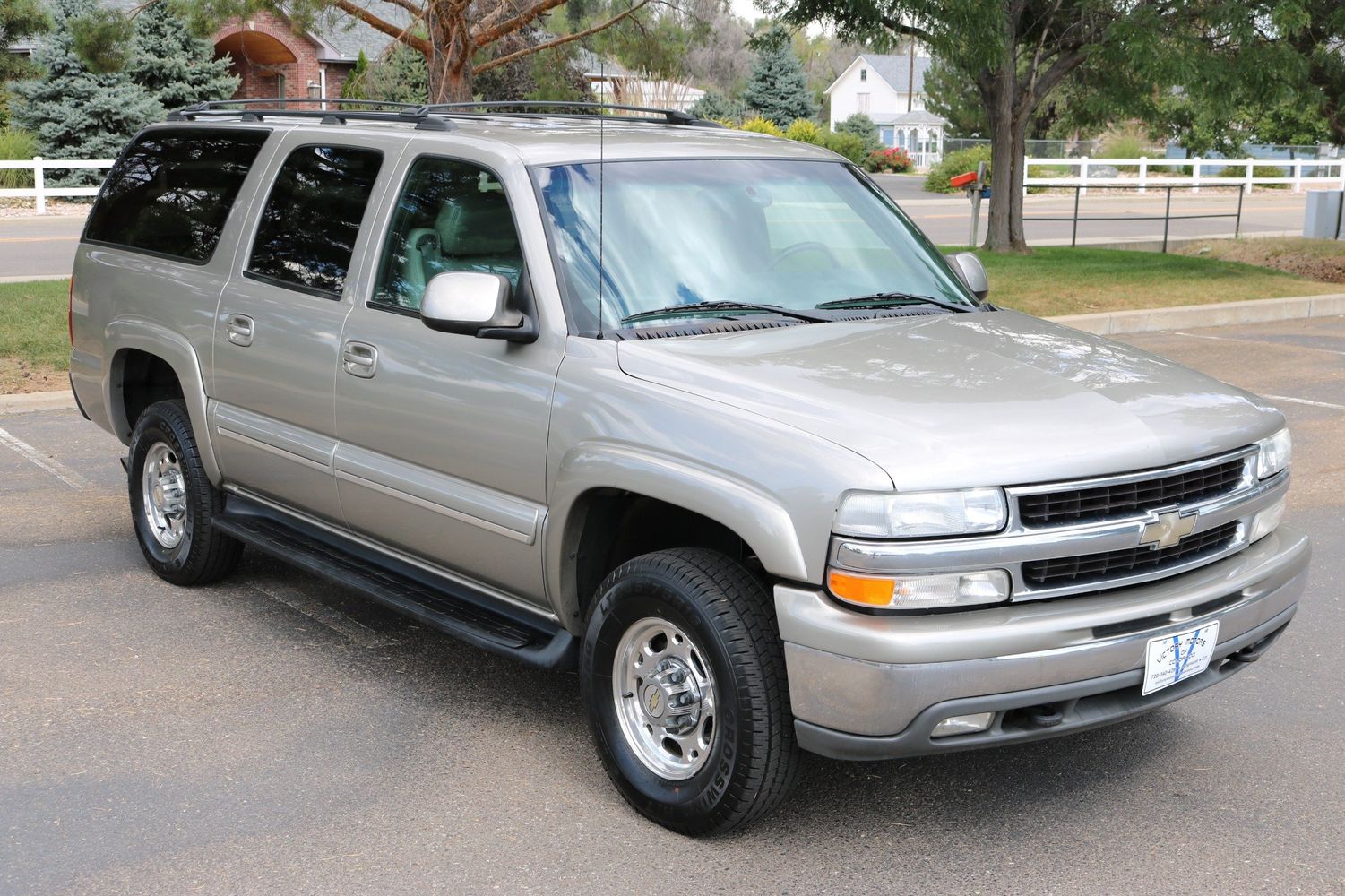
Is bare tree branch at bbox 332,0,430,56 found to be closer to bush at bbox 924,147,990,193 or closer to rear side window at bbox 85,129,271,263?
rear side window at bbox 85,129,271,263

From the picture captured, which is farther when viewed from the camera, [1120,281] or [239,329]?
[1120,281]

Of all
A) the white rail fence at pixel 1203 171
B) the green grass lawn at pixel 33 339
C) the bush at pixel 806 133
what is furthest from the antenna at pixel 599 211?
the bush at pixel 806 133

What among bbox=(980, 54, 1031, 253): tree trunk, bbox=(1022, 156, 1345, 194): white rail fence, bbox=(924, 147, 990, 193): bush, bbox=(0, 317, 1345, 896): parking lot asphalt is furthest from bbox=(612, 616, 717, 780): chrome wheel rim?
bbox=(1022, 156, 1345, 194): white rail fence

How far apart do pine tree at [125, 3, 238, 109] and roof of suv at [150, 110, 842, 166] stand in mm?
30011

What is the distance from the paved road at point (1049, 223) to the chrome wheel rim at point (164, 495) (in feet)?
37.6

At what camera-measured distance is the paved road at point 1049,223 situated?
65.2ft

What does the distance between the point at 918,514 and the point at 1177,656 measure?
2.93ft

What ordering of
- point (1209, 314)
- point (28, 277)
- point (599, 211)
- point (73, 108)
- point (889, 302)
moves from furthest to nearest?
point (73, 108), point (28, 277), point (1209, 314), point (889, 302), point (599, 211)

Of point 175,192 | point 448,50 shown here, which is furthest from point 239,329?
point 448,50

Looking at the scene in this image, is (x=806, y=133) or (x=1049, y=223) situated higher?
(x=806, y=133)

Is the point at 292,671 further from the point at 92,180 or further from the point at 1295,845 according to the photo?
the point at 92,180

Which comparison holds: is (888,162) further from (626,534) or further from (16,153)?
(626,534)

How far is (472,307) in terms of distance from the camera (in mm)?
4230

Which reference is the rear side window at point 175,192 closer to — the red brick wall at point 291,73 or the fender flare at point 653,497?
the fender flare at point 653,497
